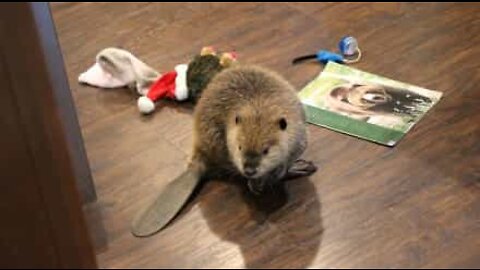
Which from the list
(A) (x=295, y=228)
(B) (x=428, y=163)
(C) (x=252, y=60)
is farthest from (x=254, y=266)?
(C) (x=252, y=60)

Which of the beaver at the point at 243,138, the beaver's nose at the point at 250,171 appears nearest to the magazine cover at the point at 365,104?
the beaver at the point at 243,138

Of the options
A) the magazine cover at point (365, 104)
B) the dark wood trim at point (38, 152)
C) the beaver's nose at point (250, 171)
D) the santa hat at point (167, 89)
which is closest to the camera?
the dark wood trim at point (38, 152)

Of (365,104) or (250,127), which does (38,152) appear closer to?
(250,127)

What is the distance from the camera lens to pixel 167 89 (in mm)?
2244

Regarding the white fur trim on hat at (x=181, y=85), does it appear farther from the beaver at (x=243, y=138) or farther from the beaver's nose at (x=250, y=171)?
the beaver's nose at (x=250, y=171)

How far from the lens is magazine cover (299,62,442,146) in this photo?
2.09 m

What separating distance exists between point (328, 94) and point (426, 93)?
11.6 inches

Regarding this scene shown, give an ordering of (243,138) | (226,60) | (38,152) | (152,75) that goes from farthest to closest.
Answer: (152,75)
(226,60)
(243,138)
(38,152)

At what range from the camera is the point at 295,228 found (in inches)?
70.6

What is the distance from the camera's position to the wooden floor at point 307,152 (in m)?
1.75

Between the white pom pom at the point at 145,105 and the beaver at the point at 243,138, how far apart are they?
29 cm

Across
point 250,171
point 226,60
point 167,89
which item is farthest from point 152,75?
point 250,171

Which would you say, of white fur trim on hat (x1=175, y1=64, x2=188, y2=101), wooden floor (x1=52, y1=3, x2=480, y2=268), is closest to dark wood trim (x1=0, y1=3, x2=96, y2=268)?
wooden floor (x1=52, y1=3, x2=480, y2=268)

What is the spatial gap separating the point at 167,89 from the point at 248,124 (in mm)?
576
